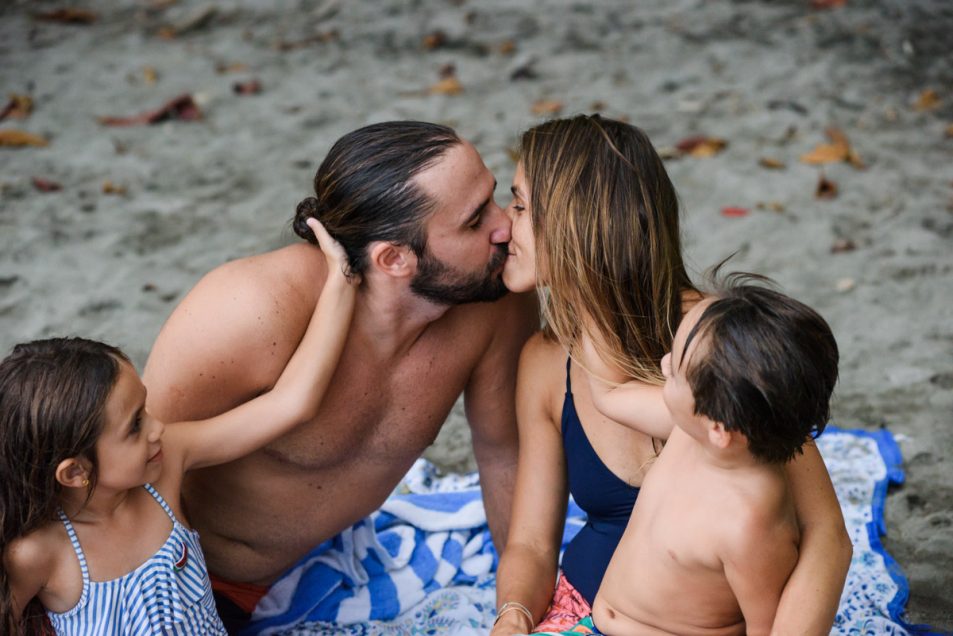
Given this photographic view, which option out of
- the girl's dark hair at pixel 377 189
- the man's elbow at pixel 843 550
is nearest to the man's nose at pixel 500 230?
the girl's dark hair at pixel 377 189

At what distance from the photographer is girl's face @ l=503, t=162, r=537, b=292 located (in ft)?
9.17

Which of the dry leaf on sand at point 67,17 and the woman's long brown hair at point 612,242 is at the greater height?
the woman's long brown hair at point 612,242

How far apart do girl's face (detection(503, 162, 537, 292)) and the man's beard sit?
0.21ft

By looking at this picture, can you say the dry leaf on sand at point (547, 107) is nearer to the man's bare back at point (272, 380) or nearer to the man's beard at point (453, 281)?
the man's bare back at point (272, 380)

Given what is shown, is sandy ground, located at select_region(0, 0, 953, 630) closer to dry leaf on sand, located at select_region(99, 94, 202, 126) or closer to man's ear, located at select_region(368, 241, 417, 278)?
dry leaf on sand, located at select_region(99, 94, 202, 126)

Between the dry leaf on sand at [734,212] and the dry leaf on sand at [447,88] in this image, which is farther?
the dry leaf on sand at [447,88]

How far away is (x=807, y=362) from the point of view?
83.0 inches

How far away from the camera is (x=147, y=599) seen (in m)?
2.57

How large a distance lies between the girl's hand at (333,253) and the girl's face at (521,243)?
0.41 meters

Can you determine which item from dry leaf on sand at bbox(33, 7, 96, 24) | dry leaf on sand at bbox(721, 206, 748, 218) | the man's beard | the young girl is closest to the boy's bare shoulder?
the man's beard

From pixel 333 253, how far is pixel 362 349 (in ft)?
1.01

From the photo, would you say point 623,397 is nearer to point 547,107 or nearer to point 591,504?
point 591,504

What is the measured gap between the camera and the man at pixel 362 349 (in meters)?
2.81

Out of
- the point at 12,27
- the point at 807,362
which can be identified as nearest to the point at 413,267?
the point at 807,362
